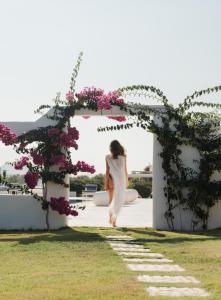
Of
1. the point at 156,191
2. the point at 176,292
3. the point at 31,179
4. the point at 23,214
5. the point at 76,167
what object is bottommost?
the point at 176,292

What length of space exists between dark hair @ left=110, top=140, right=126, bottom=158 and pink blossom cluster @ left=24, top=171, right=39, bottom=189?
4.98ft

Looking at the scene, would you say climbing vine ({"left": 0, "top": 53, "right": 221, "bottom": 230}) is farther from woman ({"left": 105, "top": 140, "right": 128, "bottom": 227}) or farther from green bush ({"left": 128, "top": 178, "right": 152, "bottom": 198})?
green bush ({"left": 128, "top": 178, "right": 152, "bottom": 198})

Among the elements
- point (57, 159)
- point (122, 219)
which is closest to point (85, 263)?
point (57, 159)

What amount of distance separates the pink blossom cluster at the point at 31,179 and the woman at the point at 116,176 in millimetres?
1428

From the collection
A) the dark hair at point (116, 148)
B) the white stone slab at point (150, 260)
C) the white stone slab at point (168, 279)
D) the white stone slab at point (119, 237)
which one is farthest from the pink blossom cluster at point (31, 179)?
the white stone slab at point (168, 279)

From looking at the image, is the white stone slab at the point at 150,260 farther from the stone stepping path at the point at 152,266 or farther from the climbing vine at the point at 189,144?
the climbing vine at the point at 189,144

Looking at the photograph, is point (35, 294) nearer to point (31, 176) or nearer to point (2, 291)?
point (2, 291)

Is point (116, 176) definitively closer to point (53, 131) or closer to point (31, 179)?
point (53, 131)

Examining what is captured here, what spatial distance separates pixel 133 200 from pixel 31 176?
972 centimetres

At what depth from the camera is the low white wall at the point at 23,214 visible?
1210 centimetres

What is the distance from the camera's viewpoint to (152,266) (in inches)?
274

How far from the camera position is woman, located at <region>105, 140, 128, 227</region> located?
40.1ft

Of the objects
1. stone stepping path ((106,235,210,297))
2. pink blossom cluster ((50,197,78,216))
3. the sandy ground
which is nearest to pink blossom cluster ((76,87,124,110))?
pink blossom cluster ((50,197,78,216))

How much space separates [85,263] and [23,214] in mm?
5073
